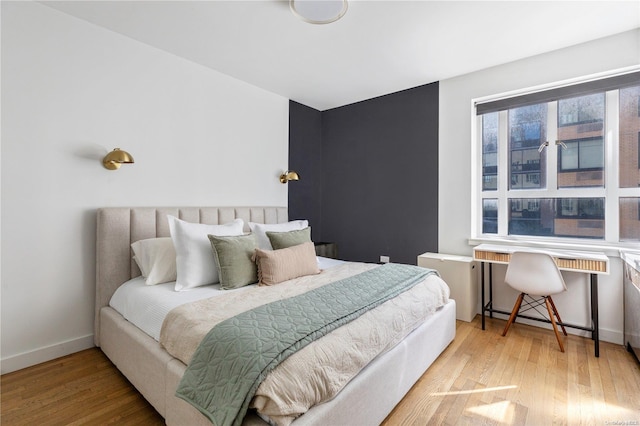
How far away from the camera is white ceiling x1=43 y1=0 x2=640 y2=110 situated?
217 centimetres

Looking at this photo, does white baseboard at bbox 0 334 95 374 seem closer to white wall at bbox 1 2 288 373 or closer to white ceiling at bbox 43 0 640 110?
white wall at bbox 1 2 288 373

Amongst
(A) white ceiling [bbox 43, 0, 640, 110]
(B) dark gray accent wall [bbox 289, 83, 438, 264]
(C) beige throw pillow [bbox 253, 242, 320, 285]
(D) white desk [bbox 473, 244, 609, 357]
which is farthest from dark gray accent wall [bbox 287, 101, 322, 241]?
(D) white desk [bbox 473, 244, 609, 357]

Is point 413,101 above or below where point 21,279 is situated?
above

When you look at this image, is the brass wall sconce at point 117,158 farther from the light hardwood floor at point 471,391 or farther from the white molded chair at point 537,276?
the white molded chair at point 537,276

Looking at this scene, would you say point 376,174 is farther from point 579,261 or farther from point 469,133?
point 579,261

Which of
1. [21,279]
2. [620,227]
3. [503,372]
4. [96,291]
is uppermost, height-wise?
[620,227]

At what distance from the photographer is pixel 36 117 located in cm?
Result: 214

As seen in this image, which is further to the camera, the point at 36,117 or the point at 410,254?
the point at 410,254

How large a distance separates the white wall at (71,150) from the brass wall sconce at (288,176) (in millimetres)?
1063

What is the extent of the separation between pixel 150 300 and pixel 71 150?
4.45 feet

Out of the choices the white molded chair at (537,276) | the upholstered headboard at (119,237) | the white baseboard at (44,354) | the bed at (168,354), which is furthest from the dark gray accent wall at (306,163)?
the white molded chair at (537,276)

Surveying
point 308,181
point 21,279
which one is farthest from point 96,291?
point 308,181

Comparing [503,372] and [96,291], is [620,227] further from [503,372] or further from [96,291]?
[96,291]

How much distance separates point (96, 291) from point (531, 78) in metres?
4.31
